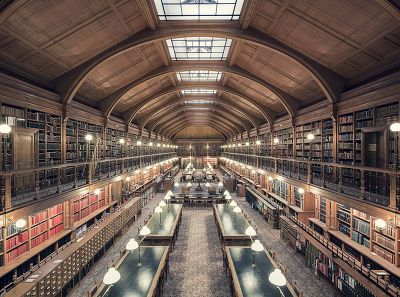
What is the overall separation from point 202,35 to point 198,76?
6.90 metres

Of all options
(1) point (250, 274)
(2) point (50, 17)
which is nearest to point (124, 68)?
(2) point (50, 17)

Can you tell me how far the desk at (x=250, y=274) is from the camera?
511cm

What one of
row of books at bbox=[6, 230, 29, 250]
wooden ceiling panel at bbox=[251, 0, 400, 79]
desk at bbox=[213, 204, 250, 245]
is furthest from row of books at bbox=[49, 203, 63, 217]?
wooden ceiling panel at bbox=[251, 0, 400, 79]

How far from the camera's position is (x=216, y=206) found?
1308 centimetres

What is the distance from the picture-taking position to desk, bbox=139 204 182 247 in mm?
8805

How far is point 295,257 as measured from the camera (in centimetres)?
924

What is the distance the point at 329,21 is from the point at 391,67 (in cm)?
234

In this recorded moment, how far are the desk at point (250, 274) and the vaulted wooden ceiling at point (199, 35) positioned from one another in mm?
6581

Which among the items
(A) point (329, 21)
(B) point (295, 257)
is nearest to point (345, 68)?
(A) point (329, 21)

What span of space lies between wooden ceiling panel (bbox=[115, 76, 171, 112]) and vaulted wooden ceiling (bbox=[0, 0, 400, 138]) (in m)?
1.59

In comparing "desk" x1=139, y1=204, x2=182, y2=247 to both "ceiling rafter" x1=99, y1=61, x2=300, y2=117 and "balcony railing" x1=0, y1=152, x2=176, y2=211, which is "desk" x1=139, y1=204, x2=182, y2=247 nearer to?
"balcony railing" x1=0, y1=152, x2=176, y2=211

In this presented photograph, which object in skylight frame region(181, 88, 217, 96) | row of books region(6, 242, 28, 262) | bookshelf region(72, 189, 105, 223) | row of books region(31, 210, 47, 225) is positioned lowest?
row of books region(6, 242, 28, 262)

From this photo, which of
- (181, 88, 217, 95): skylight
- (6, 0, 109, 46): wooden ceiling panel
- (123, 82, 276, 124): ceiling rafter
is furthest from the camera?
(181, 88, 217, 95): skylight

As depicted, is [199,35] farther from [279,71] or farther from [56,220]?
[56,220]
